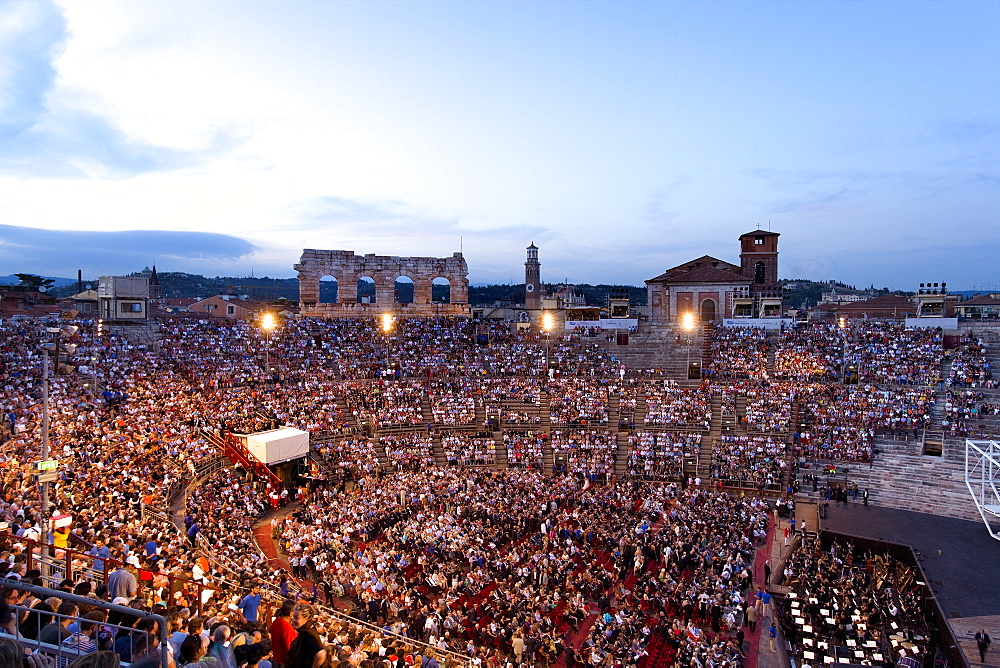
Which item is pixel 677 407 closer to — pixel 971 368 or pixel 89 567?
pixel 971 368

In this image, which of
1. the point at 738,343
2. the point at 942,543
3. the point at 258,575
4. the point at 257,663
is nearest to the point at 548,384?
the point at 738,343

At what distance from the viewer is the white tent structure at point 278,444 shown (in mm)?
23625

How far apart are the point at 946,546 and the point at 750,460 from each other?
7.88 m

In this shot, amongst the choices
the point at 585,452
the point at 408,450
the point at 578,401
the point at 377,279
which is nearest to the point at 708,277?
the point at 578,401

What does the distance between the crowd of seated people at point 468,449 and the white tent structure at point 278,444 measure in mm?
6361

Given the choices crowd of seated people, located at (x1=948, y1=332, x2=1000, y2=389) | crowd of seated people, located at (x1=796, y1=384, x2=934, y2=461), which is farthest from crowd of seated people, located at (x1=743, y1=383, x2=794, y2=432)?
crowd of seated people, located at (x1=948, y1=332, x2=1000, y2=389)

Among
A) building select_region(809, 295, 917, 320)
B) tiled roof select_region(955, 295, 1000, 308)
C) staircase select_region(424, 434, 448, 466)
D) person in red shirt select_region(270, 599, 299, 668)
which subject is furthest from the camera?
building select_region(809, 295, 917, 320)

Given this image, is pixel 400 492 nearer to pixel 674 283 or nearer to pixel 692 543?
pixel 692 543

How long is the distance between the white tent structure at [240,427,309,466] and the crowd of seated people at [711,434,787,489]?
16952 millimetres

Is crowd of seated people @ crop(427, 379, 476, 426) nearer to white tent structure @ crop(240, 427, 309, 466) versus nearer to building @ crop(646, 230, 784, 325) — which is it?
white tent structure @ crop(240, 427, 309, 466)

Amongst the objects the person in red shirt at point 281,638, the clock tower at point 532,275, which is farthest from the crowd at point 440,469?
the clock tower at point 532,275

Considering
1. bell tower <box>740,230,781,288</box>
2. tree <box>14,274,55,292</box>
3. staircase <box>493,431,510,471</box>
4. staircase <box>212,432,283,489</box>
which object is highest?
bell tower <box>740,230,781,288</box>

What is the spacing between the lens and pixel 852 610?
51.3ft

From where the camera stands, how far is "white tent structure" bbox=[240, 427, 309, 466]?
23.6 meters
